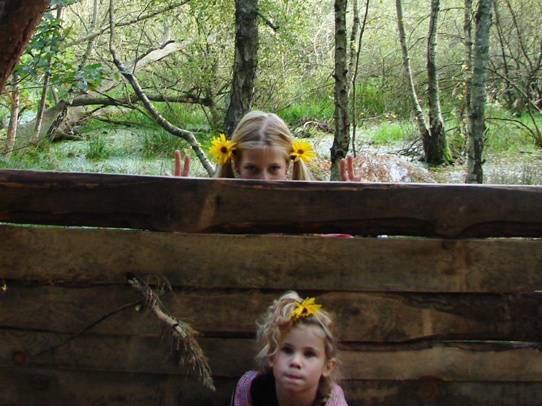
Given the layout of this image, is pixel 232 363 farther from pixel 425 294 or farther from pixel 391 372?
pixel 425 294

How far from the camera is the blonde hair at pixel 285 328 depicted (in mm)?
2387

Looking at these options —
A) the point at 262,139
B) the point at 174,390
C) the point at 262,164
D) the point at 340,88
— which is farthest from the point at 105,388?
the point at 340,88

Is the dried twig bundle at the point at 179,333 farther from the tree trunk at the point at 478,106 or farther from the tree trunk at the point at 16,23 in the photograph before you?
the tree trunk at the point at 478,106

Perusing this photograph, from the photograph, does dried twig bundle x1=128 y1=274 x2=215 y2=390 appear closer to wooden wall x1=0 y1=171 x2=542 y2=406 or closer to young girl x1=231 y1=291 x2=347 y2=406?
wooden wall x1=0 y1=171 x2=542 y2=406

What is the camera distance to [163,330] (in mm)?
2355

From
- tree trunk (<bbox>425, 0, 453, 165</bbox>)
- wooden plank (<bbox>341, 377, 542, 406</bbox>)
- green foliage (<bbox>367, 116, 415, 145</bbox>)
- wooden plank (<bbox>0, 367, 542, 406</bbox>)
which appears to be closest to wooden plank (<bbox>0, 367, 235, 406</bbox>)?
wooden plank (<bbox>0, 367, 542, 406</bbox>)

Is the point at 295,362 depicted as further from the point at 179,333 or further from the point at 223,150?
the point at 223,150

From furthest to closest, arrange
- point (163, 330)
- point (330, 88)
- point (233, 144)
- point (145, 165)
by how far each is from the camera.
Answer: point (330, 88), point (145, 165), point (233, 144), point (163, 330)

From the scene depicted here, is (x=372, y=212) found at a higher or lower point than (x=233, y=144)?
lower

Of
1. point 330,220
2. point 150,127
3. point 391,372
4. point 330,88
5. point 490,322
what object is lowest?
point 391,372

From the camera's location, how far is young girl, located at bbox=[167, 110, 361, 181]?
10.8 ft

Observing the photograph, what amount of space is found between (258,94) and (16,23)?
293 inches

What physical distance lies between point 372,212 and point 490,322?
62 centimetres

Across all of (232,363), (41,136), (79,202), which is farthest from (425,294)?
(41,136)
